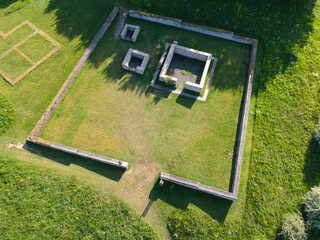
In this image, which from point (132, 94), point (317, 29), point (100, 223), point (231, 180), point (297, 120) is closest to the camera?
point (100, 223)

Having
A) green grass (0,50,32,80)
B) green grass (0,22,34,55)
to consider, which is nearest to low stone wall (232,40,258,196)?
green grass (0,50,32,80)

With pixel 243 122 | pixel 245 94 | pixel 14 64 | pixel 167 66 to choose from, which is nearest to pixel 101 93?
pixel 167 66

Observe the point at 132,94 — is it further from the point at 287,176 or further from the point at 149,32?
the point at 287,176

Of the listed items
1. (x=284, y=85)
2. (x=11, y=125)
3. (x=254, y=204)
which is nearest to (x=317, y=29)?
(x=284, y=85)

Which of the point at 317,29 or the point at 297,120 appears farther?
the point at 317,29

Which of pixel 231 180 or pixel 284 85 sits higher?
pixel 284 85

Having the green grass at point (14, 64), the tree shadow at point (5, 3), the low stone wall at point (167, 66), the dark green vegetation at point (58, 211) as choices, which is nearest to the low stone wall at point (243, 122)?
the low stone wall at point (167, 66)

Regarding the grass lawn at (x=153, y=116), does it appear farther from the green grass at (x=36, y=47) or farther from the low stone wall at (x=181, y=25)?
the green grass at (x=36, y=47)

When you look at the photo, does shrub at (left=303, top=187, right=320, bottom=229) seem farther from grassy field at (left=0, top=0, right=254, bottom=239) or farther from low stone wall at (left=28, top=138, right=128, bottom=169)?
low stone wall at (left=28, top=138, right=128, bottom=169)

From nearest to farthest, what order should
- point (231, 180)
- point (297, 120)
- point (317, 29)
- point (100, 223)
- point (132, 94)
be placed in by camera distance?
point (100, 223) < point (231, 180) < point (297, 120) < point (132, 94) < point (317, 29)
